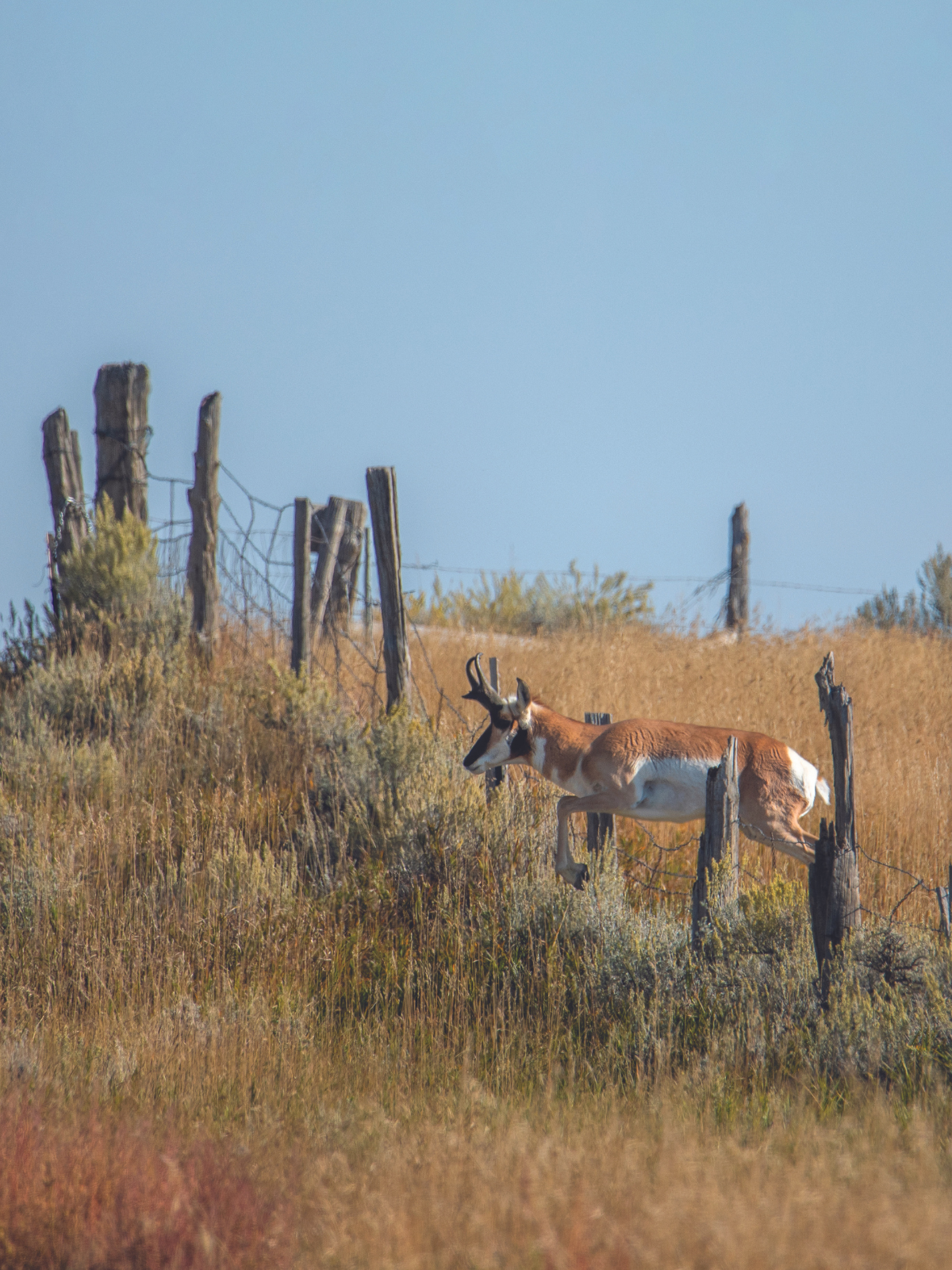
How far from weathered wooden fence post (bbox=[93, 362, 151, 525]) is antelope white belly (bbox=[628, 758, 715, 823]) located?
25.3 ft

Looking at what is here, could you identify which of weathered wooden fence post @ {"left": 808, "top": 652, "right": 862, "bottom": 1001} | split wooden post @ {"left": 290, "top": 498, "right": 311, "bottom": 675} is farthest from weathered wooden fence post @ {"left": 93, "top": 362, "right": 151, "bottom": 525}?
weathered wooden fence post @ {"left": 808, "top": 652, "right": 862, "bottom": 1001}

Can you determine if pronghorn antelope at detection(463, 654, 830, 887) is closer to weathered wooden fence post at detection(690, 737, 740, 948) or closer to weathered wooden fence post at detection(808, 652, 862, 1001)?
weathered wooden fence post at detection(690, 737, 740, 948)

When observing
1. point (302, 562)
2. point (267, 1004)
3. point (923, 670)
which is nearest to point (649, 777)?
point (267, 1004)

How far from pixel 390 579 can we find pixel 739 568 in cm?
1153

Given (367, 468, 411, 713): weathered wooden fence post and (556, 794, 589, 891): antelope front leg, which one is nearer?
(556, 794, 589, 891): antelope front leg

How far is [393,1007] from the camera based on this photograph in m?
5.66

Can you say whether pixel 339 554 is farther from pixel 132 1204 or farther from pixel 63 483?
pixel 132 1204

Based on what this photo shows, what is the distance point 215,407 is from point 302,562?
1951 mm

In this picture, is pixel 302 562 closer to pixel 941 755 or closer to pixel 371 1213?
pixel 941 755

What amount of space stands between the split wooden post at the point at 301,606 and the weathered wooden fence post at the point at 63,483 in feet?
9.32

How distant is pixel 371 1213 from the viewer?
2748 mm

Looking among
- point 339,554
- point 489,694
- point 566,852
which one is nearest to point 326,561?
point 339,554

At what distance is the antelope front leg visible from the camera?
21.1ft

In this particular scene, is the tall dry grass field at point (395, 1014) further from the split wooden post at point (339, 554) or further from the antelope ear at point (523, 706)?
the split wooden post at point (339, 554)
